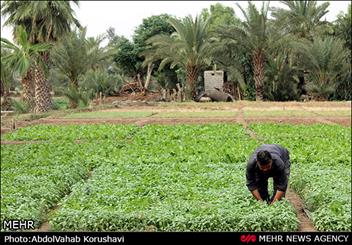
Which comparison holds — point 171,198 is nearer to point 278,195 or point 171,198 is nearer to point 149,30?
point 278,195

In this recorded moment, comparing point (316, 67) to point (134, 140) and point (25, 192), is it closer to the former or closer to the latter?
point (134, 140)

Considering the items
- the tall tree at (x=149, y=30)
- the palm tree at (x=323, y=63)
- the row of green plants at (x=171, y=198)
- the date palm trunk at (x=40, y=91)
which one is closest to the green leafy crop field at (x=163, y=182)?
the row of green plants at (x=171, y=198)

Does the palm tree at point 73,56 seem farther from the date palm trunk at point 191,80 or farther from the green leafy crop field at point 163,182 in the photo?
the green leafy crop field at point 163,182

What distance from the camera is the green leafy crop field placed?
7312mm

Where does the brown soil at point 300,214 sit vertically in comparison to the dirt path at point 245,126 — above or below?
below

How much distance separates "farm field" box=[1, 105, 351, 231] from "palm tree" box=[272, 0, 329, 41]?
22153 mm

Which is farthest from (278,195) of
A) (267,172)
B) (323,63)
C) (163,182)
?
(323,63)

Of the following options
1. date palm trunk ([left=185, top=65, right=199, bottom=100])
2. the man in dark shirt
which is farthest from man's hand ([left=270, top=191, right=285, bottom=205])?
date palm trunk ([left=185, top=65, right=199, bottom=100])

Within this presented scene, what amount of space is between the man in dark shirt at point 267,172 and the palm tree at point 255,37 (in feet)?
89.9

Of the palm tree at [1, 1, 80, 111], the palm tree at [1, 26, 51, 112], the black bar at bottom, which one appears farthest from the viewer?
the palm tree at [1, 1, 80, 111]

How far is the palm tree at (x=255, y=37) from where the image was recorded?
113 ft

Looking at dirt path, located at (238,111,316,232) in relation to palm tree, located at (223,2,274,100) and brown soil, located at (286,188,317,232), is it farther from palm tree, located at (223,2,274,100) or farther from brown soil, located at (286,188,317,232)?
palm tree, located at (223,2,274,100)

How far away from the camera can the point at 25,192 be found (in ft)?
29.2

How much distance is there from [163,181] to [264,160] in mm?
2919
